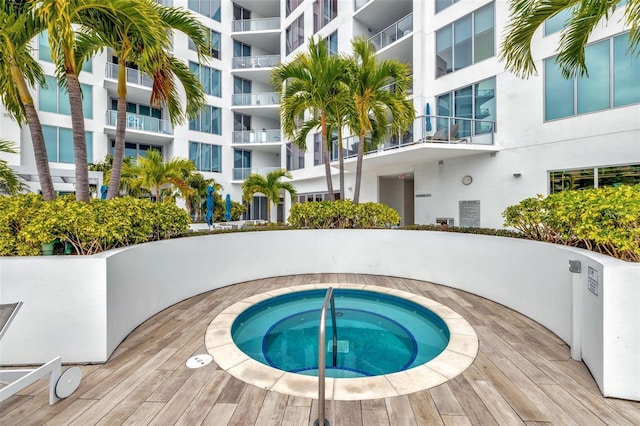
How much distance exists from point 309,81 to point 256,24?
54.3 ft

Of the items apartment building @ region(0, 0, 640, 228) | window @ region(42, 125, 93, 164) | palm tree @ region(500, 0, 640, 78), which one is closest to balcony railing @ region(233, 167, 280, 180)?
apartment building @ region(0, 0, 640, 228)

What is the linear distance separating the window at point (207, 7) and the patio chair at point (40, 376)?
21.8 metres

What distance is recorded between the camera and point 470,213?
10.4m

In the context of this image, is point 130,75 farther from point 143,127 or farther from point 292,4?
point 292,4

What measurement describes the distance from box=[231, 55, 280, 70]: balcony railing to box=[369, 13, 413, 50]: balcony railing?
31.3 ft

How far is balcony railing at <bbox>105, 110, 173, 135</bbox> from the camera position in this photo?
1572cm

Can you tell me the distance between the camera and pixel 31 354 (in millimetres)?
3234

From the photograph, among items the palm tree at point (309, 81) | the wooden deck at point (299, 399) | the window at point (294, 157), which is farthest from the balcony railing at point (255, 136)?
the wooden deck at point (299, 399)

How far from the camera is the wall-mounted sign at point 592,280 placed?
9.51ft

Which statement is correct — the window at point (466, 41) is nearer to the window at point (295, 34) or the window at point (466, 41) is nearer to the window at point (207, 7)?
the window at point (295, 34)

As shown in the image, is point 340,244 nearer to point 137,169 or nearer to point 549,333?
point 549,333

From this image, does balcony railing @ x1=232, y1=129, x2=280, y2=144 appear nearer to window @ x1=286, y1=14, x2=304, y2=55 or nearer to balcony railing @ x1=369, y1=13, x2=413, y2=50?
window @ x1=286, y1=14, x2=304, y2=55

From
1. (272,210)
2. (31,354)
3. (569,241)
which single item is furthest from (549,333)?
(272,210)

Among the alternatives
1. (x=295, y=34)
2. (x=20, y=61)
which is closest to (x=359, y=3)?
(x=295, y=34)
